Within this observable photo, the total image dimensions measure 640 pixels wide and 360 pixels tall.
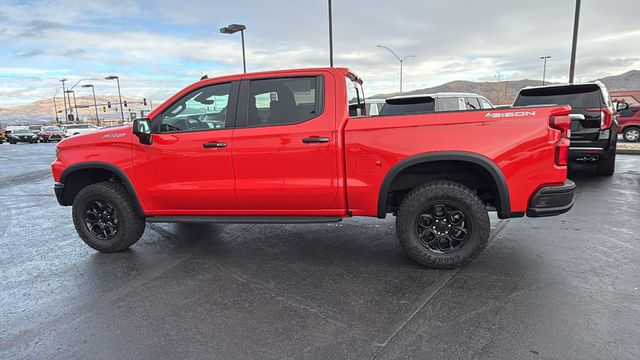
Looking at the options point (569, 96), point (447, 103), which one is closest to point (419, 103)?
point (447, 103)

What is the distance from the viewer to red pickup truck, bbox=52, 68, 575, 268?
365cm

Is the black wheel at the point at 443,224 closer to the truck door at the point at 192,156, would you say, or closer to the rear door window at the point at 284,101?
the rear door window at the point at 284,101

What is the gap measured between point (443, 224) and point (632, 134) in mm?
15913

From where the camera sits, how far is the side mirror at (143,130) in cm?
418

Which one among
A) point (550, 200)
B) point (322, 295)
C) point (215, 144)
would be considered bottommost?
point (322, 295)

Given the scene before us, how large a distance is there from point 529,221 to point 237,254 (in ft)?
12.4

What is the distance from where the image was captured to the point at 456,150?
3656 mm

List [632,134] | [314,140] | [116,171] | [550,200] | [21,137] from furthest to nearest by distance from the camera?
[21,137], [632,134], [116,171], [314,140], [550,200]

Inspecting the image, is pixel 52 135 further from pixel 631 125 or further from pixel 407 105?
pixel 631 125

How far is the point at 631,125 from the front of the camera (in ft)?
50.5

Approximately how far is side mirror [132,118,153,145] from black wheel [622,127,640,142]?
17.7 meters

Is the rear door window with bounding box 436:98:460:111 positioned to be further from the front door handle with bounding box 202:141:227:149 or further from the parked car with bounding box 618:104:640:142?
the parked car with bounding box 618:104:640:142

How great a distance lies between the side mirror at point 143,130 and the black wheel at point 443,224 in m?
2.72

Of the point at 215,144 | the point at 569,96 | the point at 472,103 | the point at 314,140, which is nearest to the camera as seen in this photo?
the point at 314,140
